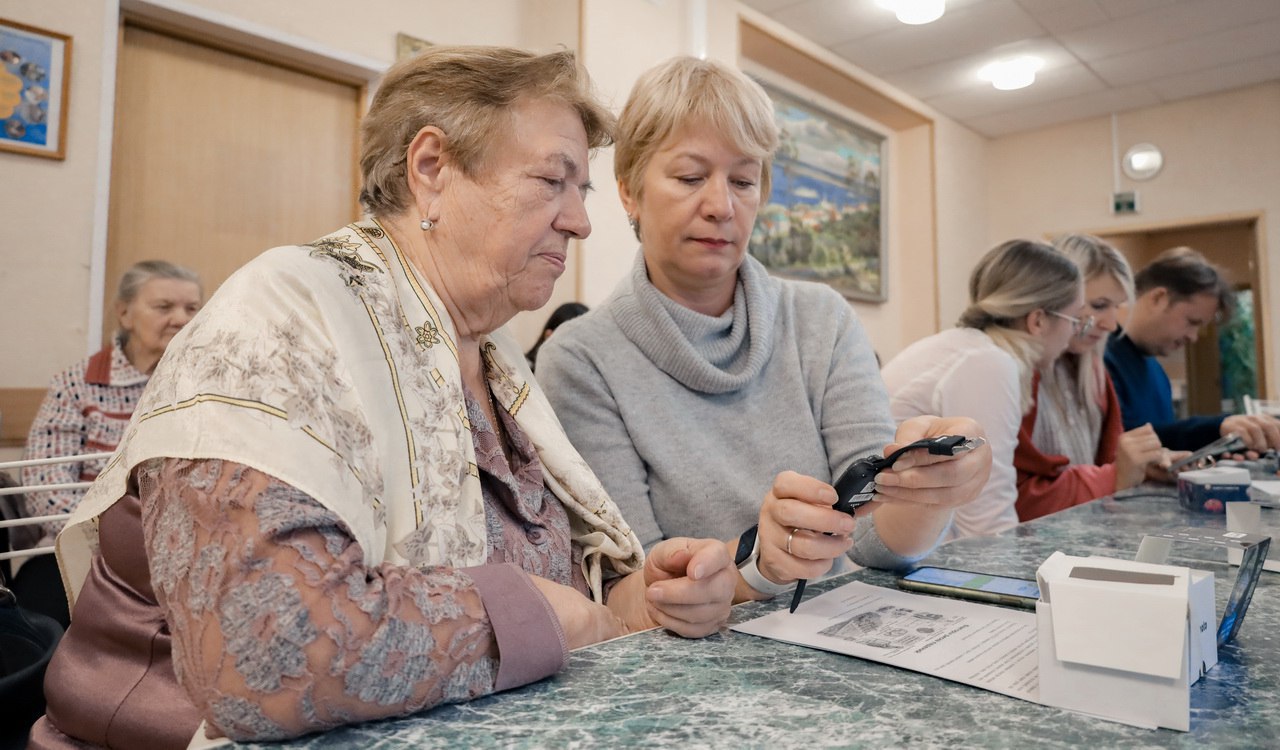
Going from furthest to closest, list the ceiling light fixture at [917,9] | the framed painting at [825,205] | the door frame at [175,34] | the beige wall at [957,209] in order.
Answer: the beige wall at [957,209]
the framed painting at [825,205]
the ceiling light fixture at [917,9]
the door frame at [175,34]

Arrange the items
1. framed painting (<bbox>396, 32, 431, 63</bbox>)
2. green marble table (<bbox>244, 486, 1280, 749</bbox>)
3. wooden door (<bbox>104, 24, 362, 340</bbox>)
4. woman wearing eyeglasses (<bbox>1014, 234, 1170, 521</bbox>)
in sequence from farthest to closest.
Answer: framed painting (<bbox>396, 32, 431, 63</bbox>), wooden door (<bbox>104, 24, 362, 340</bbox>), woman wearing eyeglasses (<bbox>1014, 234, 1170, 521</bbox>), green marble table (<bbox>244, 486, 1280, 749</bbox>)

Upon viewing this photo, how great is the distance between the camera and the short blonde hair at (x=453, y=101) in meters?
1.00

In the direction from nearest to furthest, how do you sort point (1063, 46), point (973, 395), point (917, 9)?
point (973, 395), point (917, 9), point (1063, 46)

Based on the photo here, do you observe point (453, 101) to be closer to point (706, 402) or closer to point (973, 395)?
point (706, 402)

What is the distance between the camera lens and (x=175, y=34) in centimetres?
312

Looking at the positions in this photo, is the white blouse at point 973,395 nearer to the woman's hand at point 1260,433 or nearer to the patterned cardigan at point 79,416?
the woman's hand at point 1260,433

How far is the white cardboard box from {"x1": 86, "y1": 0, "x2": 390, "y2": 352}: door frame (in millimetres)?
3066

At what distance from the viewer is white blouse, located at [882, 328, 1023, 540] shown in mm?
1835

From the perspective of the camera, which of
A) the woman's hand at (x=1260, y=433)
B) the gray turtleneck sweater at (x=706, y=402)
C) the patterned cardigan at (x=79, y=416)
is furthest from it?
the patterned cardigan at (x=79, y=416)

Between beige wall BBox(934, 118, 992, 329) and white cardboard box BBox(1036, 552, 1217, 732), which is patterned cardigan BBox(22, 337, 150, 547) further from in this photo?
beige wall BBox(934, 118, 992, 329)

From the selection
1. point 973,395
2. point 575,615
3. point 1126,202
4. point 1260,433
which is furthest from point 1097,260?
point 1126,202

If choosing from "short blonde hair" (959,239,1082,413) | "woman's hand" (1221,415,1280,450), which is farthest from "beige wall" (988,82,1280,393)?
"short blonde hair" (959,239,1082,413)

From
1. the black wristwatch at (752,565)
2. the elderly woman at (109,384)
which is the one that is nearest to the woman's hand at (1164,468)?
the black wristwatch at (752,565)

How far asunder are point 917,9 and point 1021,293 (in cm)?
285
